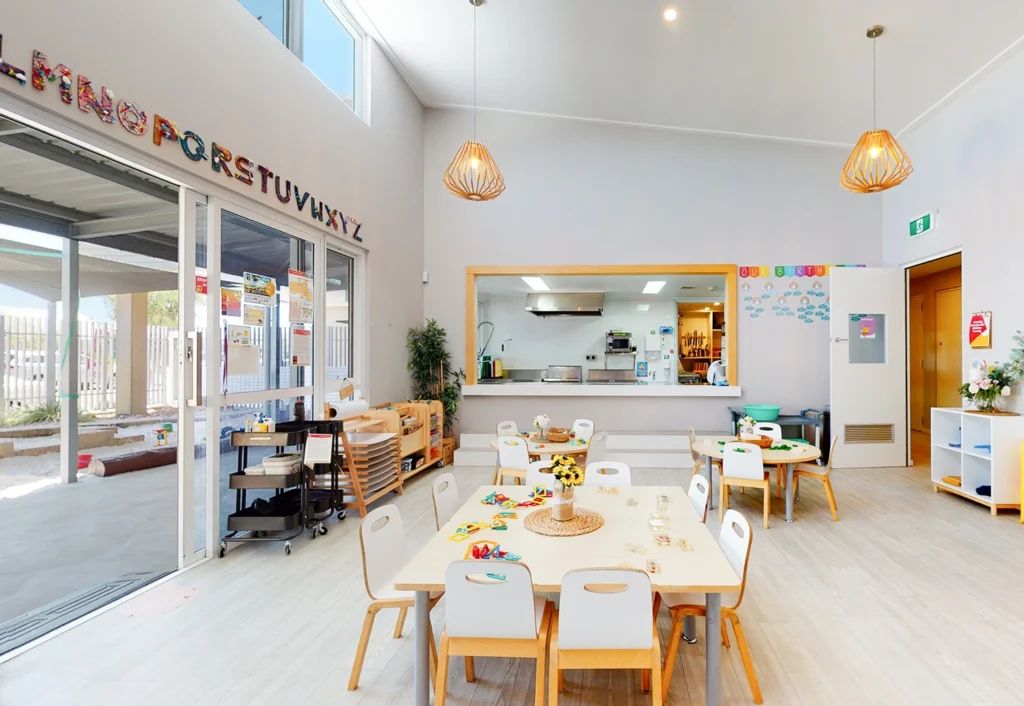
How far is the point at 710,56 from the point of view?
4715 mm

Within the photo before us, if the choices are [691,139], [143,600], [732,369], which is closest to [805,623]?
[143,600]

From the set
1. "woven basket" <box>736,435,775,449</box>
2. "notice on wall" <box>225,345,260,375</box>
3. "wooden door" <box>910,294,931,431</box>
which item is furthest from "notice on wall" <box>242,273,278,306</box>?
"wooden door" <box>910,294,931,431</box>

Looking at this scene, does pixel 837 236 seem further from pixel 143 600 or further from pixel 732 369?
pixel 143 600

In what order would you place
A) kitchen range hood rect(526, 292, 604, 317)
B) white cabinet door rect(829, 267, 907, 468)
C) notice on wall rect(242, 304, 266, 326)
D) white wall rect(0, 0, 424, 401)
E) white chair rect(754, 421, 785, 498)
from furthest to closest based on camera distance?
kitchen range hood rect(526, 292, 604, 317) → white cabinet door rect(829, 267, 907, 468) → white chair rect(754, 421, 785, 498) → notice on wall rect(242, 304, 266, 326) → white wall rect(0, 0, 424, 401)

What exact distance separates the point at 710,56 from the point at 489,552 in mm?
5006

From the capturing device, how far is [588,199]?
660 cm

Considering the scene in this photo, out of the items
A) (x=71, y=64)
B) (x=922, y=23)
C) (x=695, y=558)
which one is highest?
(x=922, y=23)

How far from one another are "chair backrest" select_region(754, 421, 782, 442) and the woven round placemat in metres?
3.17

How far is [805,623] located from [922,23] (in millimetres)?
4694

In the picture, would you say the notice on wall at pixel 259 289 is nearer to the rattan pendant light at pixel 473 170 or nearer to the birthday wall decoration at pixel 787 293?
the rattan pendant light at pixel 473 170

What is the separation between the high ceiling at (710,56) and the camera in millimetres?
4043

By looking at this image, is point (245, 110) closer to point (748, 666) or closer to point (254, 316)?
point (254, 316)

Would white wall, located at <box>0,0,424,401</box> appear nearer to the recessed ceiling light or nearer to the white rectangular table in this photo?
the recessed ceiling light

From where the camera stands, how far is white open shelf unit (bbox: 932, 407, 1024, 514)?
411cm
